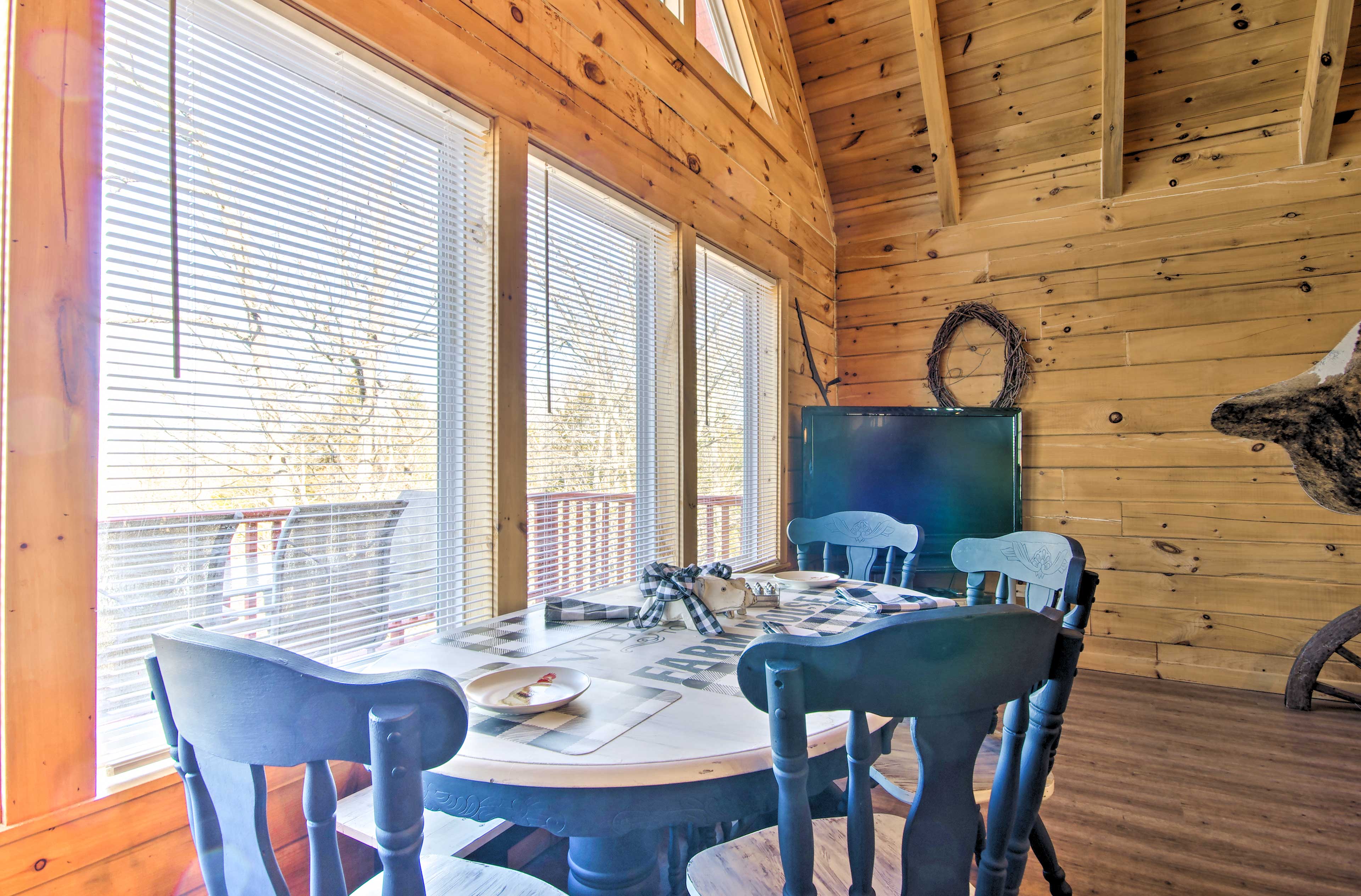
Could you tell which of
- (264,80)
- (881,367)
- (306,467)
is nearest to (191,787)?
(306,467)

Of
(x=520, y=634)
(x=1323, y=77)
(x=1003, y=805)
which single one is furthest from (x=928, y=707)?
(x=1323, y=77)

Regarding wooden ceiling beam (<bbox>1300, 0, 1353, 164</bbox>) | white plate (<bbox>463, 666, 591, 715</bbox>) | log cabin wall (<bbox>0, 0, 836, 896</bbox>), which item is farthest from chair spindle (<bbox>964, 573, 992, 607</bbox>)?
wooden ceiling beam (<bbox>1300, 0, 1353, 164</bbox>)

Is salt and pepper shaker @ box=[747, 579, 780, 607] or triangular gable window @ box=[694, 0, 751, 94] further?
triangular gable window @ box=[694, 0, 751, 94]

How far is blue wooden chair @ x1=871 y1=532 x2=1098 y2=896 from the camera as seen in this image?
1.47 m

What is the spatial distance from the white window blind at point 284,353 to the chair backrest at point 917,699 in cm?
110

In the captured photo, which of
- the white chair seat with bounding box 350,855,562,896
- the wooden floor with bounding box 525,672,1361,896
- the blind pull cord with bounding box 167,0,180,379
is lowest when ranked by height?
the wooden floor with bounding box 525,672,1361,896

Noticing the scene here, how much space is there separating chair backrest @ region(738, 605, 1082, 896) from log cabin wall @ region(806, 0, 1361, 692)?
3.43 meters

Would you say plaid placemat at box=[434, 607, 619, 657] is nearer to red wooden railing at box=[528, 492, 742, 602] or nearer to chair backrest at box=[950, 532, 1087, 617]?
red wooden railing at box=[528, 492, 742, 602]

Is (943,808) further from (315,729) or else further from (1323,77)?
(1323,77)

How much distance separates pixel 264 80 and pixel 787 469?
292cm

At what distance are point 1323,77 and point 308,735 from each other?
14.4 ft

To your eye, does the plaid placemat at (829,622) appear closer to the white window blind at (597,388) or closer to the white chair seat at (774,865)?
the white chair seat at (774,865)

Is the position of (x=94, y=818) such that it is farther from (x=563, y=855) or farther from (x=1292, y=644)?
(x=1292, y=644)

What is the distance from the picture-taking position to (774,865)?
116 centimetres
